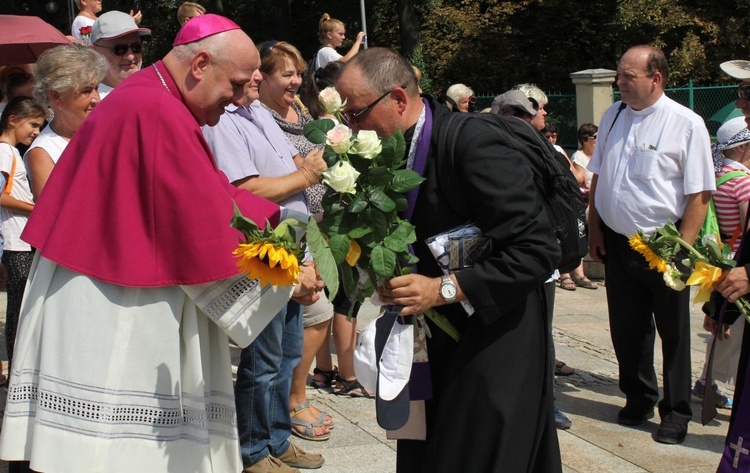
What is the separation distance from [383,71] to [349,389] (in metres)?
3.30

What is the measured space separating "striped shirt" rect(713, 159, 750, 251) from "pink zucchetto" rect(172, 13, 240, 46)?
4031 mm

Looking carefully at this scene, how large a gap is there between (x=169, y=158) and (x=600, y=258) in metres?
3.93

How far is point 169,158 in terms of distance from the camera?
128 inches

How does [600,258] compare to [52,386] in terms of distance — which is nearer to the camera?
[52,386]

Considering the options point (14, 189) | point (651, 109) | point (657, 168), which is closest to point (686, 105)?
point (651, 109)

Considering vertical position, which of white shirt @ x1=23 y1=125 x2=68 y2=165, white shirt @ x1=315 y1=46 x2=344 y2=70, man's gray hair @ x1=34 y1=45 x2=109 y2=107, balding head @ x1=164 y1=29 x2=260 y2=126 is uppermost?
balding head @ x1=164 y1=29 x2=260 y2=126

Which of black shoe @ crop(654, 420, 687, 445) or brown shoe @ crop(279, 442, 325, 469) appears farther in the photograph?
black shoe @ crop(654, 420, 687, 445)

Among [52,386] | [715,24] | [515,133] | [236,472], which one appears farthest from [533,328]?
[715,24]

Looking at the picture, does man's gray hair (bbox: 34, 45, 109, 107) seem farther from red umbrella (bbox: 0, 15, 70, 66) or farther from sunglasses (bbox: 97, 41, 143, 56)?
red umbrella (bbox: 0, 15, 70, 66)

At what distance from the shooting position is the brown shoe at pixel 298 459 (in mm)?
4973

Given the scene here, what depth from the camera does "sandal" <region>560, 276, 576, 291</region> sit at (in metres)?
10.9

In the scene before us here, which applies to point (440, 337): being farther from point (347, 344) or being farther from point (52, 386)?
point (347, 344)

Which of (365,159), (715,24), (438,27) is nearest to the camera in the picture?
(365,159)

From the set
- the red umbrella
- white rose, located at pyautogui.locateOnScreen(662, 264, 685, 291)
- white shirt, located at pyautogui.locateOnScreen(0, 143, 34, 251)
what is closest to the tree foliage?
the red umbrella
